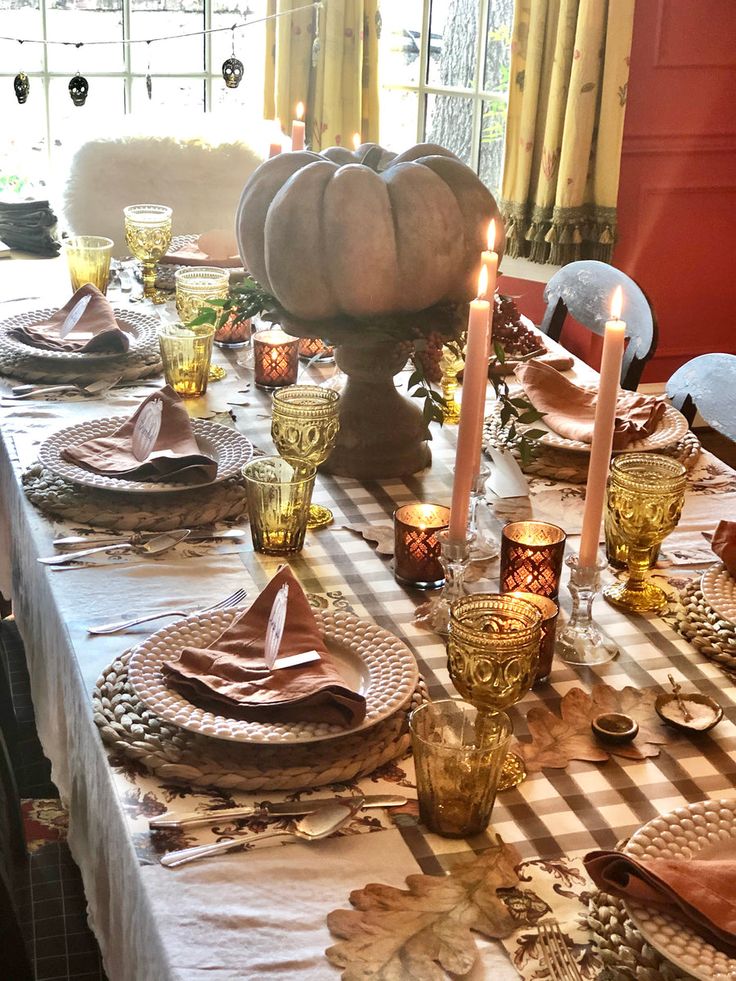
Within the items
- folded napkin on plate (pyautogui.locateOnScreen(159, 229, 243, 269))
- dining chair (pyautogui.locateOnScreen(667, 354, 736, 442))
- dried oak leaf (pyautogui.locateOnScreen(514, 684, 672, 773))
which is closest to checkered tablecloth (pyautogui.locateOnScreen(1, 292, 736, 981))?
dried oak leaf (pyautogui.locateOnScreen(514, 684, 672, 773))

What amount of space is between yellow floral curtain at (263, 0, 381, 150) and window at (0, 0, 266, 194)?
0.36ft

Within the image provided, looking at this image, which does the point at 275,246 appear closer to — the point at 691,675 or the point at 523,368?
the point at 523,368

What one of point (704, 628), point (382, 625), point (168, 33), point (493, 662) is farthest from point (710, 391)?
point (168, 33)

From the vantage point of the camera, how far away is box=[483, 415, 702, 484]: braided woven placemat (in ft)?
5.62

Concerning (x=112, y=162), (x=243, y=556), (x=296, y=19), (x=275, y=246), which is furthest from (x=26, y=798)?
(x=296, y=19)

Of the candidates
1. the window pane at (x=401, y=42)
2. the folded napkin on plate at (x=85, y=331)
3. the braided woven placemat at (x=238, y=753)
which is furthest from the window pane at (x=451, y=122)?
the braided woven placemat at (x=238, y=753)

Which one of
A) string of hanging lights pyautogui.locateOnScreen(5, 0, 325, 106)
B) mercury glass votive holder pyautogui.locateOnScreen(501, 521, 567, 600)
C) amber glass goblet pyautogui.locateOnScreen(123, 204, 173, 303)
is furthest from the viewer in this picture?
string of hanging lights pyautogui.locateOnScreen(5, 0, 325, 106)

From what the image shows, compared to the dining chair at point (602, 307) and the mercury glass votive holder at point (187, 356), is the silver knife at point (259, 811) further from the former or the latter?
the dining chair at point (602, 307)

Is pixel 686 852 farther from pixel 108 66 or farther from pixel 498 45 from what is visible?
pixel 108 66

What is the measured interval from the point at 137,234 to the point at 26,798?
1063 millimetres

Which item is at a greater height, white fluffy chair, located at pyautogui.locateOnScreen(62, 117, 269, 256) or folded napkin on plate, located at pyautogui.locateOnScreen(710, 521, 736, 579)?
white fluffy chair, located at pyautogui.locateOnScreen(62, 117, 269, 256)

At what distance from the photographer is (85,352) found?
2.05 metres

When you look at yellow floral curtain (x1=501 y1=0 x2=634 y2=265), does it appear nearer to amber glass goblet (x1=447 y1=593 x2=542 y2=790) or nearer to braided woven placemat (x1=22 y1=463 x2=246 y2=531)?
braided woven placemat (x1=22 y1=463 x2=246 y2=531)

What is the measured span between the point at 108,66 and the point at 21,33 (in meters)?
0.28
